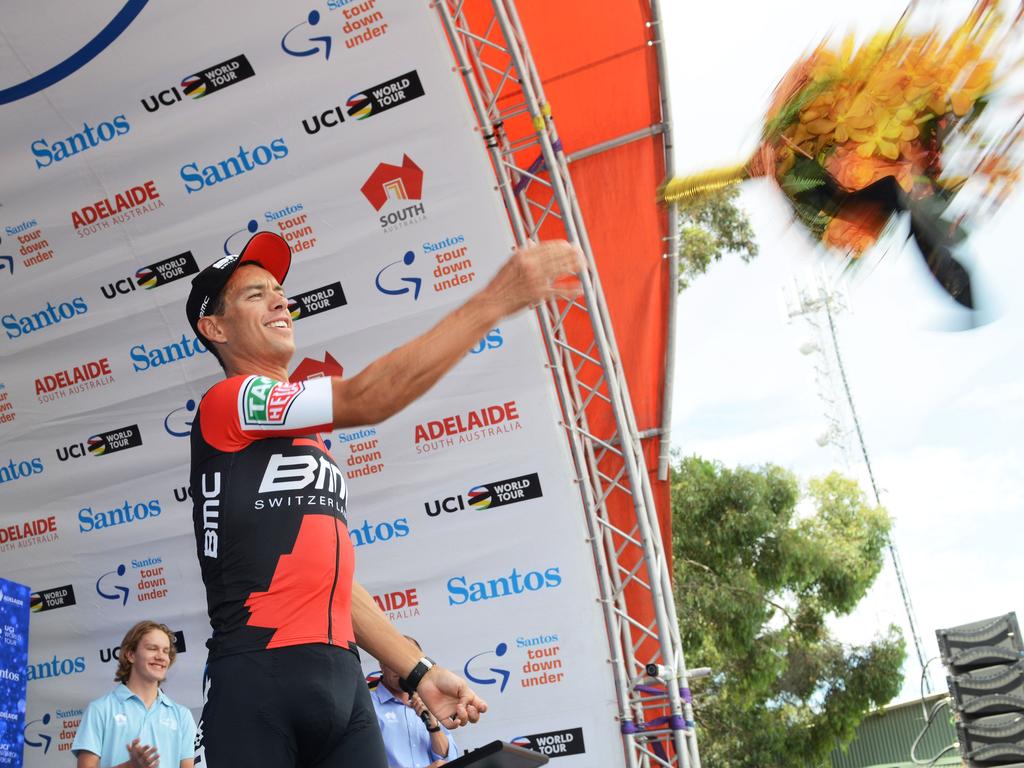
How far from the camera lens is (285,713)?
5.98 feet

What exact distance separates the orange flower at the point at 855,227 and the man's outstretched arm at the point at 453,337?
843 mm

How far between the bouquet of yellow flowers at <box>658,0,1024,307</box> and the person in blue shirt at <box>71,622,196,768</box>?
13.2ft

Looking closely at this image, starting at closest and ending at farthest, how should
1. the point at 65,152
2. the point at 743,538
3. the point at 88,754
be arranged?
the point at 88,754 < the point at 65,152 < the point at 743,538

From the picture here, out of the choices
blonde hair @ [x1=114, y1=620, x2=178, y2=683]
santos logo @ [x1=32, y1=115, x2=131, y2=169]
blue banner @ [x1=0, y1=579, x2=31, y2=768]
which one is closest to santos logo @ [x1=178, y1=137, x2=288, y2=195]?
santos logo @ [x1=32, y1=115, x2=131, y2=169]

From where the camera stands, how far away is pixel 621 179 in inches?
229

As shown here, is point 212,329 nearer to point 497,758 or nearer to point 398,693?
point 497,758

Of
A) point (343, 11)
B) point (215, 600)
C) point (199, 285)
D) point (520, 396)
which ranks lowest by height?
point (215, 600)

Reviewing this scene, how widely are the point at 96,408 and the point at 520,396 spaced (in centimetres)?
252

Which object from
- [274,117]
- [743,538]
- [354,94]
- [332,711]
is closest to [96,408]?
[274,117]

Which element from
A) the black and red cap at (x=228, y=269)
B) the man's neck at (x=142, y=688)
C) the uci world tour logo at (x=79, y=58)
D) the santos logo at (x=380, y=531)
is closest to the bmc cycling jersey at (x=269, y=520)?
the black and red cap at (x=228, y=269)

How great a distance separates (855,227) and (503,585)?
4625 millimetres

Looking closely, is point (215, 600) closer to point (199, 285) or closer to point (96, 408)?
point (199, 285)

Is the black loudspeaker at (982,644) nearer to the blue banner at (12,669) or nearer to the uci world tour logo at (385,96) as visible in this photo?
the uci world tour logo at (385,96)

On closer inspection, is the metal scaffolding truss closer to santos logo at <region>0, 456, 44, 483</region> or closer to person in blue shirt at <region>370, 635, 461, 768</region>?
person in blue shirt at <region>370, 635, 461, 768</region>
